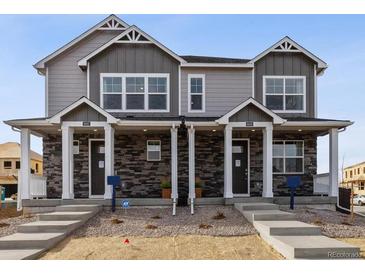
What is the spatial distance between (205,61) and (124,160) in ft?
17.1

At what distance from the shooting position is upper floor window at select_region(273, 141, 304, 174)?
607 inches

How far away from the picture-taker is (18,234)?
927 centimetres

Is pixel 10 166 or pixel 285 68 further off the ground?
pixel 285 68

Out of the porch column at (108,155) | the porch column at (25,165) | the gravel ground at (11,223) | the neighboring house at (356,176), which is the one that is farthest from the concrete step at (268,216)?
the neighboring house at (356,176)

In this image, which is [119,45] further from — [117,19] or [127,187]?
[127,187]

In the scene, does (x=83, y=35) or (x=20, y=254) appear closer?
(x=20, y=254)

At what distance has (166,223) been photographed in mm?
10594

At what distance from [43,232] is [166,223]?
319 centimetres

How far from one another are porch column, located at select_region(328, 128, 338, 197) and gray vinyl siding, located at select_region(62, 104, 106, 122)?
8.21 m

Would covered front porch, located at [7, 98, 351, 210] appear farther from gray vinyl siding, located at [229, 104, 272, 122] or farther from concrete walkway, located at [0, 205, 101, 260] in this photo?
concrete walkway, located at [0, 205, 101, 260]

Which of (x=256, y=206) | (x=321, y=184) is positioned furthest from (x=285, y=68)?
(x=256, y=206)

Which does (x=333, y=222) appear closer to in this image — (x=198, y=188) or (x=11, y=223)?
(x=198, y=188)

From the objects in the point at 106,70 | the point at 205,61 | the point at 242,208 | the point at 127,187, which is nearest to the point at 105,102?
the point at 106,70

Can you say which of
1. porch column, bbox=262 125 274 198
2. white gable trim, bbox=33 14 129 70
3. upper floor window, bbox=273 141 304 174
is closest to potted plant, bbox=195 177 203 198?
porch column, bbox=262 125 274 198
